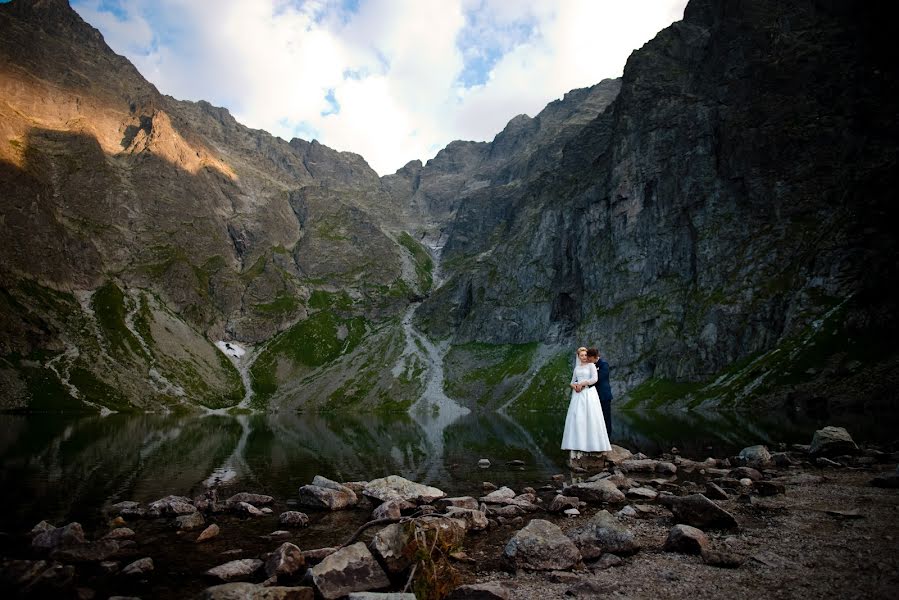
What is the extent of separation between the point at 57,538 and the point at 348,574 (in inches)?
439


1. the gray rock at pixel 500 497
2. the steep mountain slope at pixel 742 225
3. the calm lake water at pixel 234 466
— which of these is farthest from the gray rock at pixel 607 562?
the steep mountain slope at pixel 742 225

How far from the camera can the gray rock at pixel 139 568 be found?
12344 millimetres

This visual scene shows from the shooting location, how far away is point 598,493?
18469mm

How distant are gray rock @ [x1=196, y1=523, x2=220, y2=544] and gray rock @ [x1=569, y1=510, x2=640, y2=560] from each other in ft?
40.9

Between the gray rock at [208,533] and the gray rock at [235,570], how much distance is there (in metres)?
3.97

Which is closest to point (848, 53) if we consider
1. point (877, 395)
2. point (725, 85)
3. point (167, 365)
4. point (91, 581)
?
point (725, 85)

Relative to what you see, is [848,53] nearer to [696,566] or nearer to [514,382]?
[514,382]

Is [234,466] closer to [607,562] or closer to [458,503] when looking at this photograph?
[458,503]

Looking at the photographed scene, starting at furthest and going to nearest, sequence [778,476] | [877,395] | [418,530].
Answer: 1. [877,395]
2. [778,476]
3. [418,530]

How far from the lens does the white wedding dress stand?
23.3 meters

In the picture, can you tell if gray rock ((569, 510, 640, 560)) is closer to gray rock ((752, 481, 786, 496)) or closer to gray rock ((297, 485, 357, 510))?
gray rock ((752, 481, 786, 496))

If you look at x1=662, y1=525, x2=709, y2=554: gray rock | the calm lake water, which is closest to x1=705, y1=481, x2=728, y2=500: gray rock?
x1=662, y1=525, x2=709, y2=554: gray rock

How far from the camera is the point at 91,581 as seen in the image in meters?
11.9

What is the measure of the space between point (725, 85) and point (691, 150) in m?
25.6
